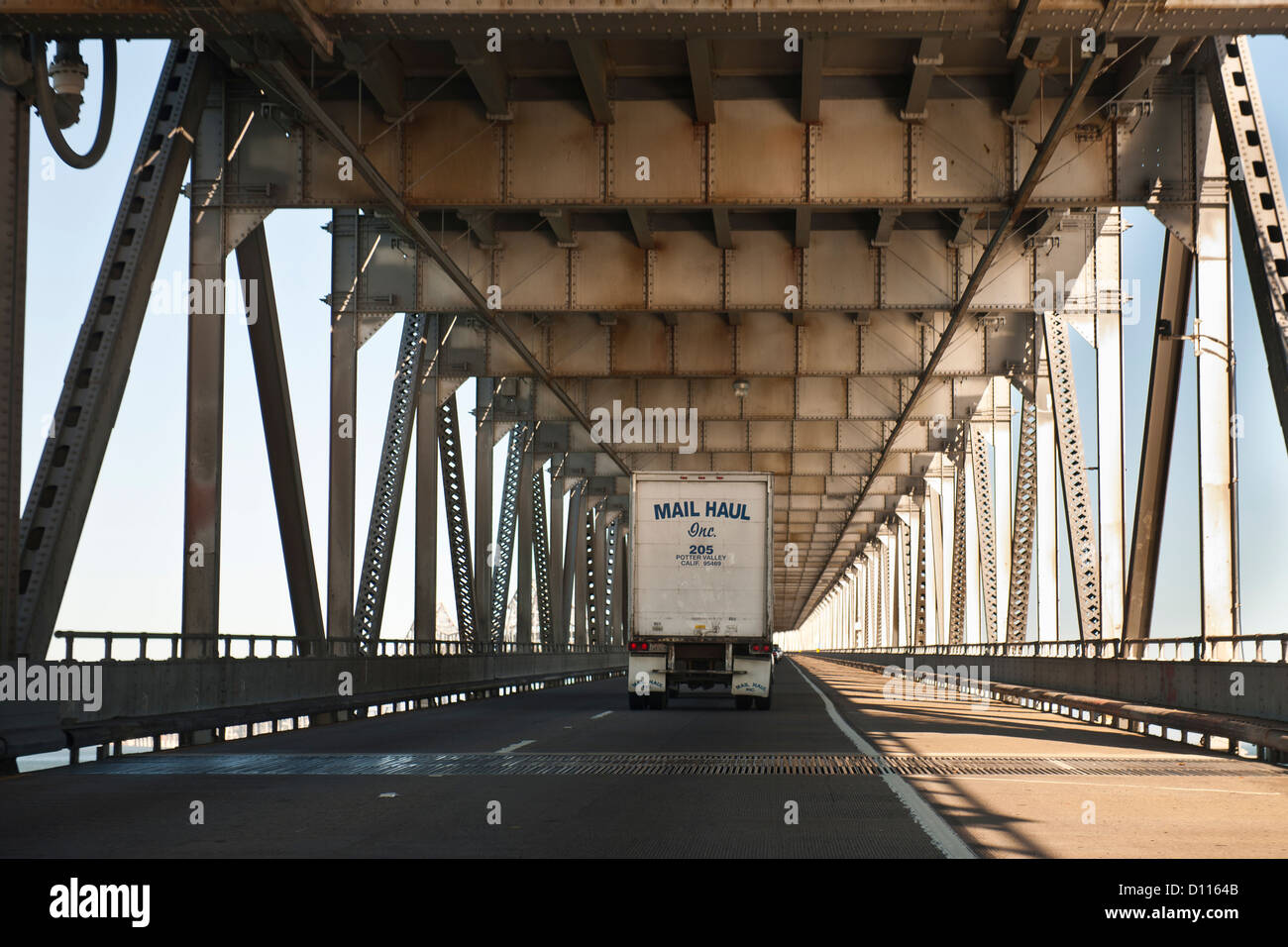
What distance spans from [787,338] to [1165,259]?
12739mm

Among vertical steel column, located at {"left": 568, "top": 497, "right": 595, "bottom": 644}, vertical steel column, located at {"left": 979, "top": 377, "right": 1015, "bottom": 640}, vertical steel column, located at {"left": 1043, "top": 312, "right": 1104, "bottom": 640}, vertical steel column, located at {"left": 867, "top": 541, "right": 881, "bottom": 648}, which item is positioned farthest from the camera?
vertical steel column, located at {"left": 867, "top": 541, "right": 881, "bottom": 648}

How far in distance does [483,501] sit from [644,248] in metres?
15.8

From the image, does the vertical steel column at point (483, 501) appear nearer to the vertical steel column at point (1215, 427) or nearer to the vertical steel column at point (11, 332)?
the vertical steel column at point (1215, 427)

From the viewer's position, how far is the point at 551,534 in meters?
59.6

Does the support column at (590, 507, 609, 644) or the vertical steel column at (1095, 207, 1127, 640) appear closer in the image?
the vertical steel column at (1095, 207, 1127, 640)

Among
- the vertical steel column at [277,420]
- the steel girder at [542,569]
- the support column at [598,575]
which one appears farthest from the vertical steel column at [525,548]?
the vertical steel column at [277,420]

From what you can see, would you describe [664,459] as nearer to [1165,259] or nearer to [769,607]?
[769,607]

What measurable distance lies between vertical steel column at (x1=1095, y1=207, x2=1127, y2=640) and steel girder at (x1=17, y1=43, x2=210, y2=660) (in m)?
17.1

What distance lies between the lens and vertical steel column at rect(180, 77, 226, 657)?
2206 centimetres

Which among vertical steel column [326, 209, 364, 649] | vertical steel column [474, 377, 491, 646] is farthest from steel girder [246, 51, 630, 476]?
vertical steel column [474, 377, 491, 646]

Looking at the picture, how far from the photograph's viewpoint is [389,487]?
30844 millimetres

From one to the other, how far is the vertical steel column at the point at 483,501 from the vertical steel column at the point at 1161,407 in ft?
65.2

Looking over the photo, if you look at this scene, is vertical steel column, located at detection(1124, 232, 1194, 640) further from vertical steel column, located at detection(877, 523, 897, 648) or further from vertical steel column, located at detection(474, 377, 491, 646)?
vertical steel column, located at detection(877, 523, 897, 648)
